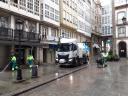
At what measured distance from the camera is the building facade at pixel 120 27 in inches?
1886

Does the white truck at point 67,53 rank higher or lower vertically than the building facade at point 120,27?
lower

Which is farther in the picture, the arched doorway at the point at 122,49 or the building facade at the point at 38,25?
the arched doorway at the point at 122,49

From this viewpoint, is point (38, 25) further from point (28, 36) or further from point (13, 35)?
point (13, 35)

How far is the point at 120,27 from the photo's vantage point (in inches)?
1908

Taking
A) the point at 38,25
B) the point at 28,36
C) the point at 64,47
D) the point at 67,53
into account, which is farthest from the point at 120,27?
the point at 28,36

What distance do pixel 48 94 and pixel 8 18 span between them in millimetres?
16300

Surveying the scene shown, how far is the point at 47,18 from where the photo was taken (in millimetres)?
32781

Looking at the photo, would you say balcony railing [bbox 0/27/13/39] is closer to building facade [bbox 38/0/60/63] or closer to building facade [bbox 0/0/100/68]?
building facade [bbox 0/0/100/68]

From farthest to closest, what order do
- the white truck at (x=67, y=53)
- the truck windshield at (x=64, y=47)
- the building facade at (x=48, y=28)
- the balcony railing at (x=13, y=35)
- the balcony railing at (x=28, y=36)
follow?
the building facade at (x=48, y=28) < the truck windshield at (x=64, y=47) < the white truck at (x=67, y=53) < the balcony railing at (x=28, y=36) < the balcony railing at (x=13, y=35)

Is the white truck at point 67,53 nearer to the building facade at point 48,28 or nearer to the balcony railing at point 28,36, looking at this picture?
the balcony railing at point 28,36

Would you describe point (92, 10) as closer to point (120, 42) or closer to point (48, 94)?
point (120, 42)

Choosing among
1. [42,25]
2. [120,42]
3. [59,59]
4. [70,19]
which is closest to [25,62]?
[59,59]

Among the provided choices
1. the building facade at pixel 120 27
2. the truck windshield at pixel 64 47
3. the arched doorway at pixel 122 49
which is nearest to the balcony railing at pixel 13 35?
the truck windshield at pixel 64 47

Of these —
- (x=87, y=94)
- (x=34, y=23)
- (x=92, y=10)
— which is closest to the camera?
(x=87, y=94)
